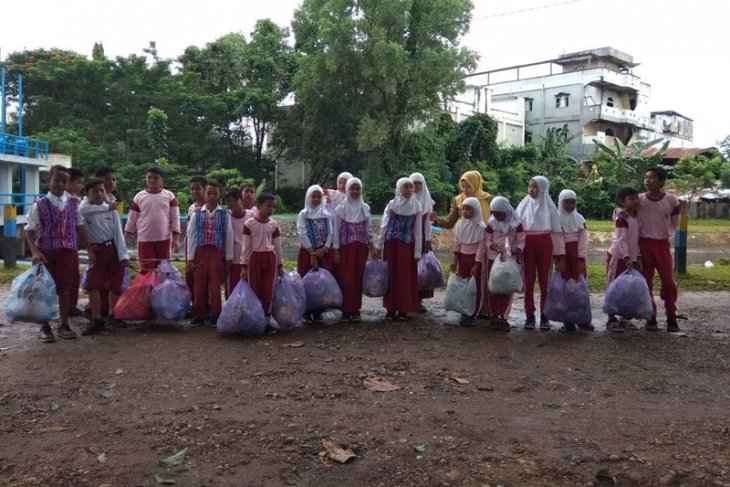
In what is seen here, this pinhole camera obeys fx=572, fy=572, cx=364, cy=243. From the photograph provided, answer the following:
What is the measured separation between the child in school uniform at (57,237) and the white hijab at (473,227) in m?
3.91

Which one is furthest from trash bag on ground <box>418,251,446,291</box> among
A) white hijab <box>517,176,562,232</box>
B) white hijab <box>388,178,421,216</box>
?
white hijab <box>517,176,562,232</box>

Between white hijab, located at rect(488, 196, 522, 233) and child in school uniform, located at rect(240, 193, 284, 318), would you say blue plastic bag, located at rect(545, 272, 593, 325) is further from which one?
child in school uniform, located at rect(240, 193, 284, 318)

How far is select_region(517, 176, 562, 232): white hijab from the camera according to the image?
19.5 ft

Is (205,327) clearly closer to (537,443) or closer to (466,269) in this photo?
(466,269)

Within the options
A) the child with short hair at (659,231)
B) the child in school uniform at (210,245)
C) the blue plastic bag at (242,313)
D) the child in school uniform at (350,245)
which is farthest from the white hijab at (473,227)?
the child in school uniform at (210,245)

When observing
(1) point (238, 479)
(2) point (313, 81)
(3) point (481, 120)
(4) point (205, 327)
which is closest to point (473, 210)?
(4) point (205, 327)

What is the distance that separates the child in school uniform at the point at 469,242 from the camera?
20.0 ft

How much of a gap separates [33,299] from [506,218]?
4592 millimetres

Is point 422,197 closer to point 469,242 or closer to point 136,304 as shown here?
point 469,242

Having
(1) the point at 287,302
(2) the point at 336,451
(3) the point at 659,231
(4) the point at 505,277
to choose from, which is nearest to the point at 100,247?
(1) the point at 287,302

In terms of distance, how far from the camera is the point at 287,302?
572 centimetres

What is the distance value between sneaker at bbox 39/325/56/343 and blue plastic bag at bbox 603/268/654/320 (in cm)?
550

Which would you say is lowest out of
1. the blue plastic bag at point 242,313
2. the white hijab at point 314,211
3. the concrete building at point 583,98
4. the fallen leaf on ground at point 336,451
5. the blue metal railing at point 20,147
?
the fallen leaf on ground at point 336,451

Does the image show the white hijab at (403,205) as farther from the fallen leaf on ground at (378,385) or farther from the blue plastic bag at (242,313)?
the fallen leaf on ground at (378,385)
